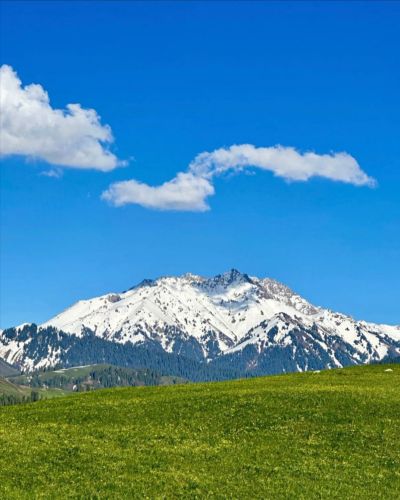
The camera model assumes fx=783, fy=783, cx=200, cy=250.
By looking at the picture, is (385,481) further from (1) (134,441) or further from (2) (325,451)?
(1) (134,441)

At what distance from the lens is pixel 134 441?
49812 millimetres

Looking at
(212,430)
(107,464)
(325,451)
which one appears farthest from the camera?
(212,430)

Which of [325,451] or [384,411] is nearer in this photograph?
[325,451]

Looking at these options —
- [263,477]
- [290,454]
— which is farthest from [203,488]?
[290,454]

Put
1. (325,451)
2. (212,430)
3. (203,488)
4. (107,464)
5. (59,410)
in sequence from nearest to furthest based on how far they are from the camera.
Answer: (203,488) < (107,464) < (325,451) < (212,430) < (59,410)

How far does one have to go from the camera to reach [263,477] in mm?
Result: 43719

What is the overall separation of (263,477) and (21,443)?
15.8 m

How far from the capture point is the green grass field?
138 ft

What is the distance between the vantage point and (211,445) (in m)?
49.3

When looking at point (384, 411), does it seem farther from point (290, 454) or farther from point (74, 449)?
point (74, 449)

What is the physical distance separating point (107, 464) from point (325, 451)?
1345cm

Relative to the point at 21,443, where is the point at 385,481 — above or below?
below

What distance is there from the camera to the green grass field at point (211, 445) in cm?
4216

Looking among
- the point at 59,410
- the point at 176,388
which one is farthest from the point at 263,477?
the point at 176,388
